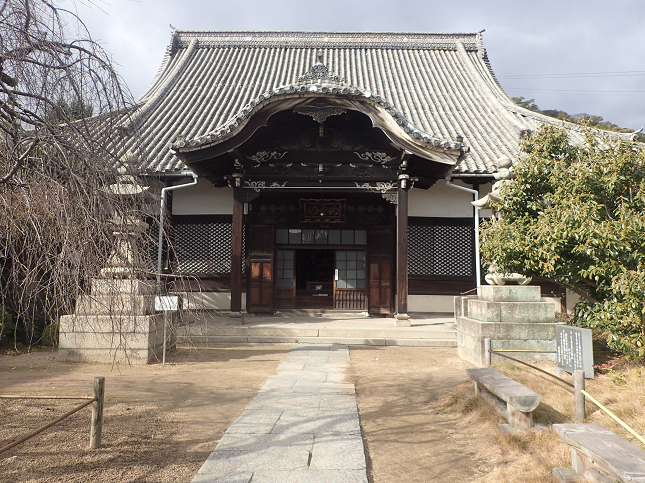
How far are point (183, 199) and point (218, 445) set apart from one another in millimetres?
9307

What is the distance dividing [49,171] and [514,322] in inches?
257

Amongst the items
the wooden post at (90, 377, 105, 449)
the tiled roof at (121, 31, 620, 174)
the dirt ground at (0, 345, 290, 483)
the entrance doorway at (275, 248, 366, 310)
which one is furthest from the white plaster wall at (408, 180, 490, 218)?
the wooden post at (90, 377, 105, 449)

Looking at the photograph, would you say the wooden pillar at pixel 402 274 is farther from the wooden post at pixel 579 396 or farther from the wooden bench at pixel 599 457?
the wooden bench at pixel 599 457

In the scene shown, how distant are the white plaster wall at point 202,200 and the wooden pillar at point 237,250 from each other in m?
1.68

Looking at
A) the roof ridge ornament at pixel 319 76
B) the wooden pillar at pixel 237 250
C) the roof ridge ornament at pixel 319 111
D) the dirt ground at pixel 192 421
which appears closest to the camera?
the dirt ground at pixel 192 421

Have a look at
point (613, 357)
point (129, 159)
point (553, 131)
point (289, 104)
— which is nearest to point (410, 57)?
point (289, 104)

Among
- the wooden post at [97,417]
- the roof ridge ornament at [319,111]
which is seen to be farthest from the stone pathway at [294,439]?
the roof ridge ornament at [319,111]

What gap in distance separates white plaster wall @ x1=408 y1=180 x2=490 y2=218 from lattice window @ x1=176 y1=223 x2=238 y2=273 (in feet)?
16.8

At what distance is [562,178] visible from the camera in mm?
6141

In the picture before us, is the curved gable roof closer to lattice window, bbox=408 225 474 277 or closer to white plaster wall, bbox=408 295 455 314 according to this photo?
lattice window, bbox=408 225 474 277

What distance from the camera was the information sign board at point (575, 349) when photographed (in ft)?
14.4

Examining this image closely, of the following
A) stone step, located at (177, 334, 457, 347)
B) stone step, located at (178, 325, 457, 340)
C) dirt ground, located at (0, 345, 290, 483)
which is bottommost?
dirt ground, located at (0, 345, 290, 483)

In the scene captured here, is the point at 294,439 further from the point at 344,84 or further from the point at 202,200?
the point at 202,200

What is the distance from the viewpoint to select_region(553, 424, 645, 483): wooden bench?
257cm
